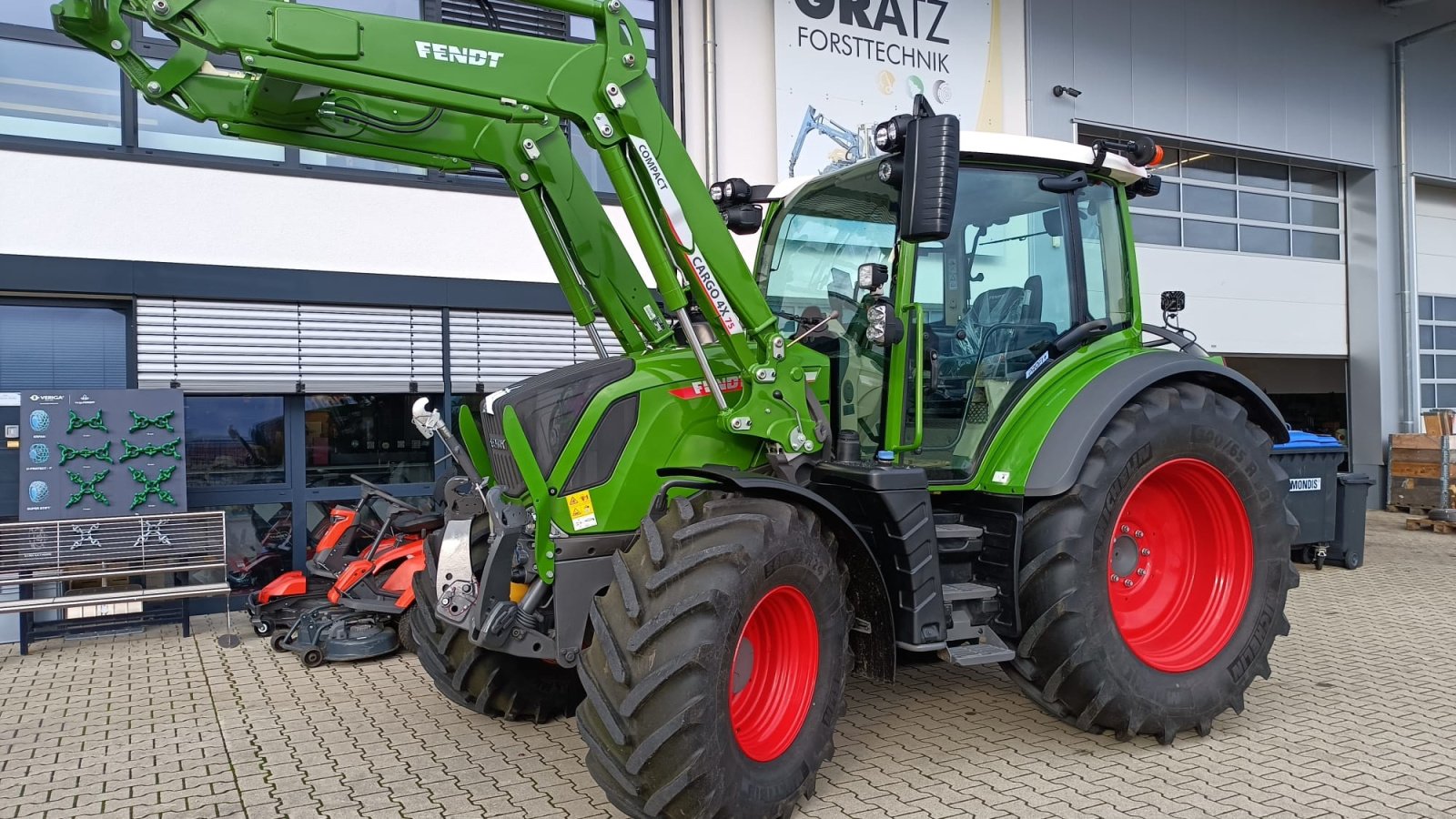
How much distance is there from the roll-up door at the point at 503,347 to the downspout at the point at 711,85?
186cm

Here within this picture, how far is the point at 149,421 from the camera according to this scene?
668 cm

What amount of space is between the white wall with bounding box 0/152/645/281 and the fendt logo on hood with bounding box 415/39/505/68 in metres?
4.59

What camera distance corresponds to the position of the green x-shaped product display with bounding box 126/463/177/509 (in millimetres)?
6684

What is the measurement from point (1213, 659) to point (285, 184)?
652 cm

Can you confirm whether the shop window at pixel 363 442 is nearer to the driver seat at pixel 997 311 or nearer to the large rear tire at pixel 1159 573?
the driver seat at pixel 997 311

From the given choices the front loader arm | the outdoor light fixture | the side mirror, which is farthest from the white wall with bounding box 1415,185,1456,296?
the front loader arm

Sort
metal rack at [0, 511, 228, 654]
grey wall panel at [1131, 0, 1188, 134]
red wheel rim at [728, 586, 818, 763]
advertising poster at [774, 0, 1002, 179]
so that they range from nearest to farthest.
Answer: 1. red wheel rim at [728, 586, 818, 763]
2. metal rack at [0, 511, 228, 654]
3. advertising poster at [774, 0, 1002, 179]
4. grey wall panel at [1131, 0, 1188, 134]

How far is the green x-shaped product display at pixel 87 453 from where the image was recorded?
6512 millimetres

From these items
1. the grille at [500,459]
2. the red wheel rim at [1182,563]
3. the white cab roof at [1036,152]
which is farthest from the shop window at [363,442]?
the red wheel rim at [1182,563]

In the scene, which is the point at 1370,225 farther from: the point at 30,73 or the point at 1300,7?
the point at 30,73

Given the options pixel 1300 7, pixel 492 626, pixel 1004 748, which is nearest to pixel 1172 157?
pixel 1300 7

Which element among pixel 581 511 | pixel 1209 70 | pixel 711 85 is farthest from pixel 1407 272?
pixel 581 511

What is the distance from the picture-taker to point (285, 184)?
289 inches

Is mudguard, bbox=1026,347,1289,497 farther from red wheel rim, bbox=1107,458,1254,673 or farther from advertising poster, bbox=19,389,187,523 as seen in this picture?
advertising poster, bbox=19,389,187,523
